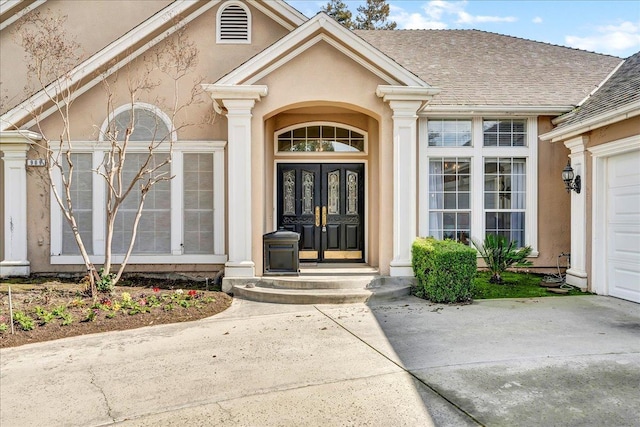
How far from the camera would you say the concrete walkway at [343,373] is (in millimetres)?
3400

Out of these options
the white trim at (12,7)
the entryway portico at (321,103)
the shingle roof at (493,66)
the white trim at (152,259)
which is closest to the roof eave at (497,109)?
the shingle roof at (493,66)

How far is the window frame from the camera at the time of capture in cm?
967

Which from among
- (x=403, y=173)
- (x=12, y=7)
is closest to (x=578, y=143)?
(x=403, y=173)

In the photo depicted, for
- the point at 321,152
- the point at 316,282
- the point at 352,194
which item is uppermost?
the point at 321,152

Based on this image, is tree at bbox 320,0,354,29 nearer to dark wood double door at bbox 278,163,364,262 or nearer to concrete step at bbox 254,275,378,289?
dark wood double door at bbox 278,163,364,262

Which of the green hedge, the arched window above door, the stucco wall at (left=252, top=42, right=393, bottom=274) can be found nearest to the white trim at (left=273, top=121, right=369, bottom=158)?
the arched window above door

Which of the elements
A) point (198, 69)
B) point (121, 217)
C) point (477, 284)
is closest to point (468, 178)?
point (477, 284)

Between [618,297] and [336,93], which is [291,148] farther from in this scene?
[618,297]

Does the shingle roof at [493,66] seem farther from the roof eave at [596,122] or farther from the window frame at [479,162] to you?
the roof eave at [596,122]

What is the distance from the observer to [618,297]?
746cm

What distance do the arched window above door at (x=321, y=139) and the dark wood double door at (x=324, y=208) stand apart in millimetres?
388

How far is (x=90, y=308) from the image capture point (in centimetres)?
659

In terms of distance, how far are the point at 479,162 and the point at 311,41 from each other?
469cm

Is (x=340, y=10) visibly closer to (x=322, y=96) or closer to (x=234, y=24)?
(x=234, y=24)
